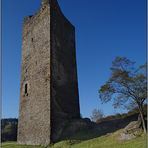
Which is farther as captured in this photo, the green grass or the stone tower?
the stone tower

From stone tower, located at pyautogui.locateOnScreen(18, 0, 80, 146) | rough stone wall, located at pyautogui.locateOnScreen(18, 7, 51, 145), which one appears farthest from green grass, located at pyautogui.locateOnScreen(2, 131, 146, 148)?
rough stone wall, located at pyautogui.locateOnScreen(18, 7, 51, 145)

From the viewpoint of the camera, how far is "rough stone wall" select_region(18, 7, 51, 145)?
20812 mm

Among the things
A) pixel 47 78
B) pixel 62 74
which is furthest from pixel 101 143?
pixel 62 74

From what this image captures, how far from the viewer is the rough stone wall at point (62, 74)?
20953 mm

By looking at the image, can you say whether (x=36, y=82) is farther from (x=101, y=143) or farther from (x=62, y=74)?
(x=101, y=143)

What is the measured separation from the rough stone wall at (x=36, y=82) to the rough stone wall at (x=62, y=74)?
492 mm

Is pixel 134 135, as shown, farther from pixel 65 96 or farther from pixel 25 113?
pixel 25 113

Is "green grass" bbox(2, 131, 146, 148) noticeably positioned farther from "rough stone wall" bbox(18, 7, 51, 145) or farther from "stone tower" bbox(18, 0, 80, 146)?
"rough stone wall" bbox(18, 7, 51, 145)

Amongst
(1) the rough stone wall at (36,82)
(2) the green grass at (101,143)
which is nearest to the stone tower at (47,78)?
(1) the rough stone wall at (36,82)

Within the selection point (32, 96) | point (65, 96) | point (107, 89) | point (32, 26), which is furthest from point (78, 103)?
point (32, 26)

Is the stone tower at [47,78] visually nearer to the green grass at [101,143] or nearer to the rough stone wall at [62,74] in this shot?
the rough stone wall at [62,74]

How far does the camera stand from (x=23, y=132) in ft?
74.8

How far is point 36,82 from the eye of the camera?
22594mm

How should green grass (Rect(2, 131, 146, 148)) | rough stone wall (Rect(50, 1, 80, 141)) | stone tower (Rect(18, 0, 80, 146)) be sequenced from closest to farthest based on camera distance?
green grass (Rect(2, 131, 146, 148)) < stone tower (Rect(18, 0, 80, 146)) < rough stone wall (Rect(50, 1, 80, 141))
